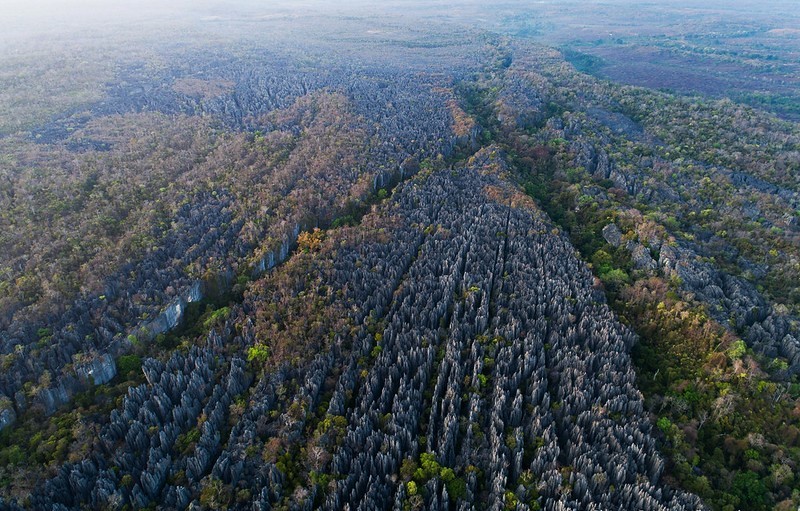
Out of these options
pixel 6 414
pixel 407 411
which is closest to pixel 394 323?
pixel 407 411

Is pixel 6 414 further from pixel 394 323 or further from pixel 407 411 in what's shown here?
pixel 394 323

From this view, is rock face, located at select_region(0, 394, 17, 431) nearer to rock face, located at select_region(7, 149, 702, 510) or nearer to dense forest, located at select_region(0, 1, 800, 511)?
dense forest, located at select_region(0, 1, 800, 511)

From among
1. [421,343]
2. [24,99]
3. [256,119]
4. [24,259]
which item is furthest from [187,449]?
[24,99]

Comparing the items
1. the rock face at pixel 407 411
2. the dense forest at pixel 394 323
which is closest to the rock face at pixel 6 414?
the dense forest at pixel 394 323

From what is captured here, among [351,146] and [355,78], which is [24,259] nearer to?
[351,146]

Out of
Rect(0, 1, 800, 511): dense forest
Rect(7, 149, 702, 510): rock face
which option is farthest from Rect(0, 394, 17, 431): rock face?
Rect(7, 149, 702, 510): rock face

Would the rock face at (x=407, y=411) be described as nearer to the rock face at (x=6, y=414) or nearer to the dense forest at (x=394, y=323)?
the dense forest at (x=394, y=323)
